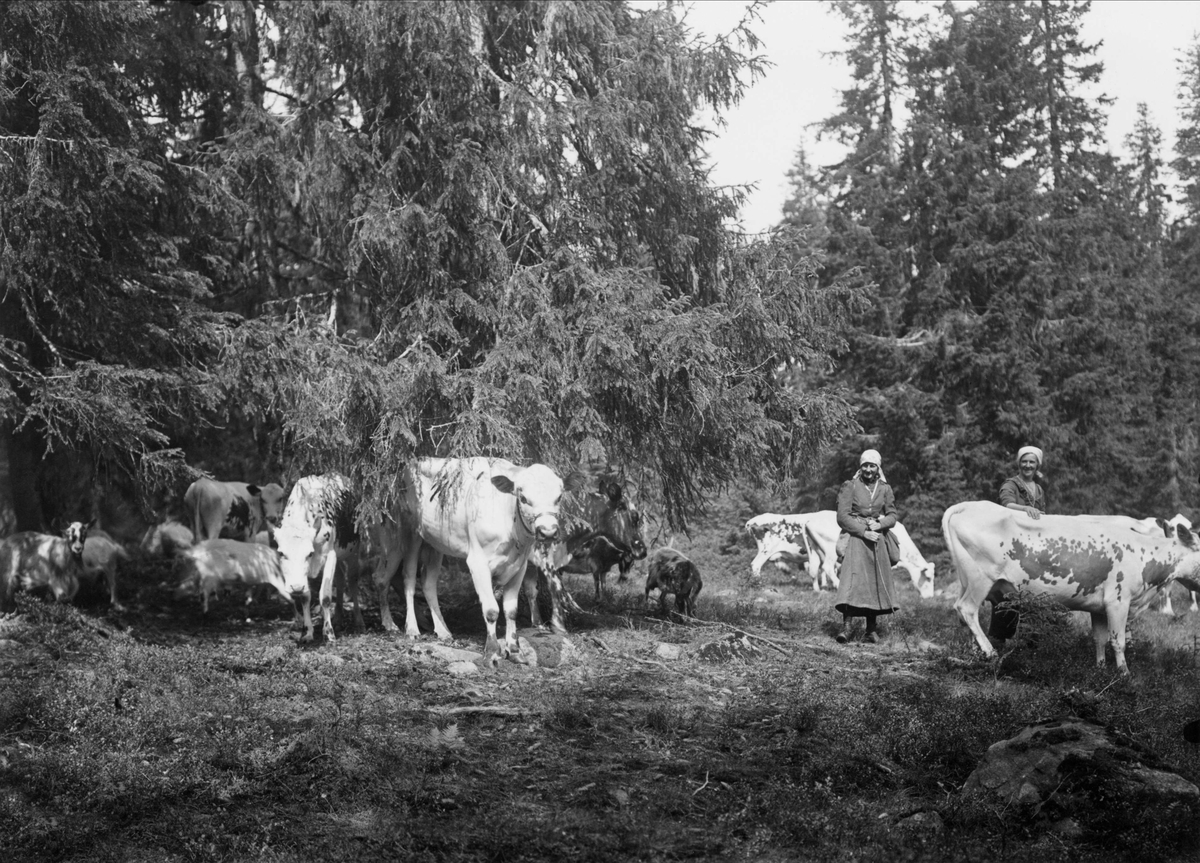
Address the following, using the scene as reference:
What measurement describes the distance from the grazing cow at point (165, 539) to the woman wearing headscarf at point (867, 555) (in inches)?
420

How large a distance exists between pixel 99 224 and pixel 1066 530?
10.1 m

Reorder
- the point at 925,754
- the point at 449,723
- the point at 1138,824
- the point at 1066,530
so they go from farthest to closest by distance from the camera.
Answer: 1. the point at 1066,530
2. the point at 449,723
3. the point at 925,754
4. the point at 1138,824

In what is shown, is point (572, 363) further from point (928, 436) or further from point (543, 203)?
point (928, 436)

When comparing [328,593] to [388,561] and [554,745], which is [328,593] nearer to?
[388,561]

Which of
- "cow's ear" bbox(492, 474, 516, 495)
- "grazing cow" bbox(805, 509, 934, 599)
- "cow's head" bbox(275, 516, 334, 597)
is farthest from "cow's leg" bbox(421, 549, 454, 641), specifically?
"grazing cow" bbox(805, 509, 934, 599)

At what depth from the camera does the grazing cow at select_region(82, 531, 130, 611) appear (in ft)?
50.6

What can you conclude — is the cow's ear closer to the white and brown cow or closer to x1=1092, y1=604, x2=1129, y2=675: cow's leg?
the white and brown cow

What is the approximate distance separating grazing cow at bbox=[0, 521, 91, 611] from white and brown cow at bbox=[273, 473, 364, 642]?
2667mm

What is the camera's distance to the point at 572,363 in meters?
13.0

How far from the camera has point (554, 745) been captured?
8.98 meters

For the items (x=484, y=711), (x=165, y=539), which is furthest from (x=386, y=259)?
(x=165, y=539)

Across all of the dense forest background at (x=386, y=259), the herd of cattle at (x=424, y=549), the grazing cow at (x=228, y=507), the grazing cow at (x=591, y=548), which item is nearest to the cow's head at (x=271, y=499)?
the grazing cow at (x=228, y=507)

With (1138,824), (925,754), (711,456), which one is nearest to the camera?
(1138,824)

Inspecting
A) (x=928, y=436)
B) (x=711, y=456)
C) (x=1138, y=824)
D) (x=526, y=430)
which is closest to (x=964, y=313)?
(x=928, y=436)
